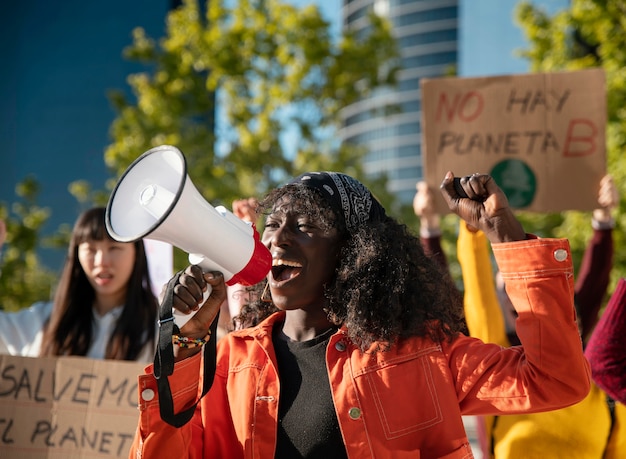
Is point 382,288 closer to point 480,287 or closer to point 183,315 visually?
point 183,315

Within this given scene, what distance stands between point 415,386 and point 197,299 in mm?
585

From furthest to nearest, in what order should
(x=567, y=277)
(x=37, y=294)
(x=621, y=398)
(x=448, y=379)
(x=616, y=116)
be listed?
1. (x=37, y=294)
2. (x=616, y=116)
3. (x=621, y=398)
4. (x=448, y=379)
5. (x=567, y=277)

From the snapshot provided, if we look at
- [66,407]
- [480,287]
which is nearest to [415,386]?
[480,287]

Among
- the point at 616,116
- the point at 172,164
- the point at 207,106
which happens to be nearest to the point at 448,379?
the point at 172,164

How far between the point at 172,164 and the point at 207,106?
1312 cm

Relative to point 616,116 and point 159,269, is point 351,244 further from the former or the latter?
point 616,116

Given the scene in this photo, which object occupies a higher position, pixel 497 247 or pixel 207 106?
pixel 207 106

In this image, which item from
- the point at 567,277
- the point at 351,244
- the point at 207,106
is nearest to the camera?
the point at 567,277

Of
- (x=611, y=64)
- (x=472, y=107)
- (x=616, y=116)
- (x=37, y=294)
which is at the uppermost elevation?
(x=611, y=64)

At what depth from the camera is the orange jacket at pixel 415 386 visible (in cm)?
178

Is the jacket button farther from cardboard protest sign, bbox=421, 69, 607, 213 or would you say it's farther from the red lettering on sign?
the red lettering on sign

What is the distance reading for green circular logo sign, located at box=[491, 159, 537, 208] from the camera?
3922 millimetres

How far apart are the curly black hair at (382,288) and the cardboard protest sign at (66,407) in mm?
1180

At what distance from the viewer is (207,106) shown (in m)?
14.7
